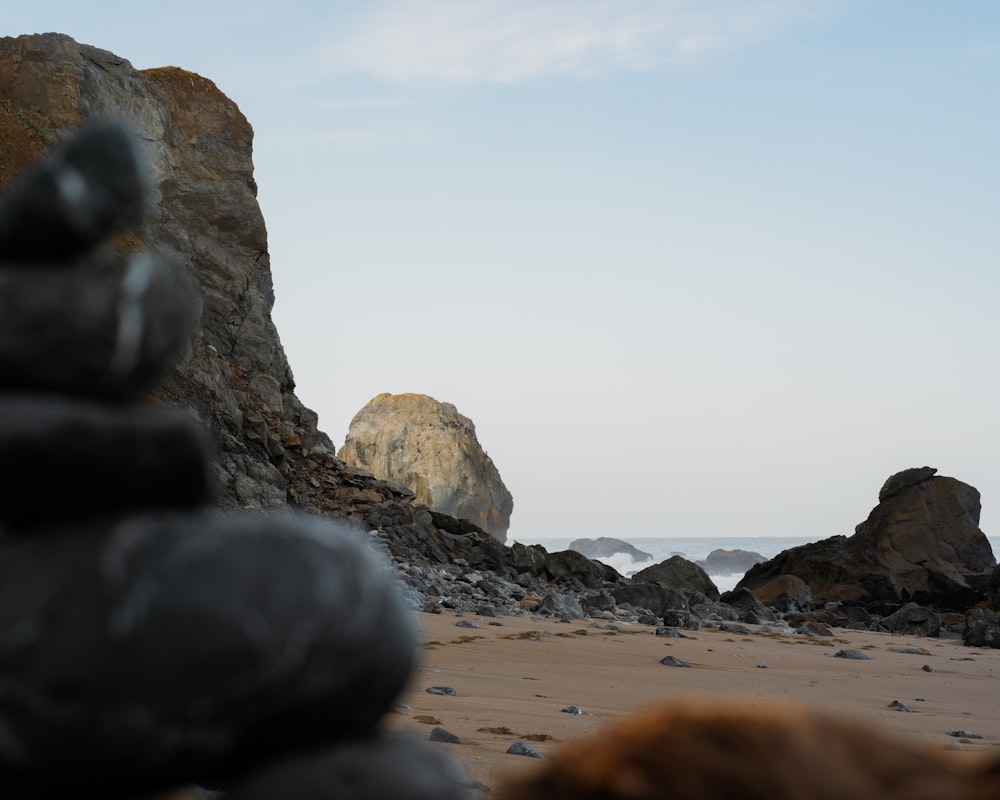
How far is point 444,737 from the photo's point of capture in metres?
5.04

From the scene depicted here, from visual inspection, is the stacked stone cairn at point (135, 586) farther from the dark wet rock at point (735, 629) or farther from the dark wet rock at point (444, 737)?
the dark wet rock at point (735, 629)

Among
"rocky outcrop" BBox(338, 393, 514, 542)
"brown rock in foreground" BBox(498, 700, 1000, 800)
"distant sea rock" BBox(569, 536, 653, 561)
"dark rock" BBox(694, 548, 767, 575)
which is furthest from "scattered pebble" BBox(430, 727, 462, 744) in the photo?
"distant sea rock" BBox(569, 536, 653, 561)

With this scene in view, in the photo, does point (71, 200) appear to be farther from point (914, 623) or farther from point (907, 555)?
point (907, 555)

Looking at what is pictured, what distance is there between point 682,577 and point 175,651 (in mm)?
19399

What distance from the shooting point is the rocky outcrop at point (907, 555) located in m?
23.1

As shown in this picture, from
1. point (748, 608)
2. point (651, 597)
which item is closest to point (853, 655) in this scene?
point (651, 597)

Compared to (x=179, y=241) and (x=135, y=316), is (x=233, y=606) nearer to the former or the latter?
(x=135, y=316)

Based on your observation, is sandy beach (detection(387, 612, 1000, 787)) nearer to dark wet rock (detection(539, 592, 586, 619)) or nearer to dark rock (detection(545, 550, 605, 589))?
dark wet rock (detection(539, 592, 586, 619))

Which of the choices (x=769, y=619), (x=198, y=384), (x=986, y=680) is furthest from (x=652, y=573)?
(x=986, y=680)

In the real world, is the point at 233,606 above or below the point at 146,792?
above

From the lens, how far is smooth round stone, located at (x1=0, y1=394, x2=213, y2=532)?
208 centimetres

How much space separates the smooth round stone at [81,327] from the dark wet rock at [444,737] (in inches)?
129

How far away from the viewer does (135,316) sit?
86.1 inches

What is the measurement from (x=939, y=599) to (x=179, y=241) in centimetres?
1866
